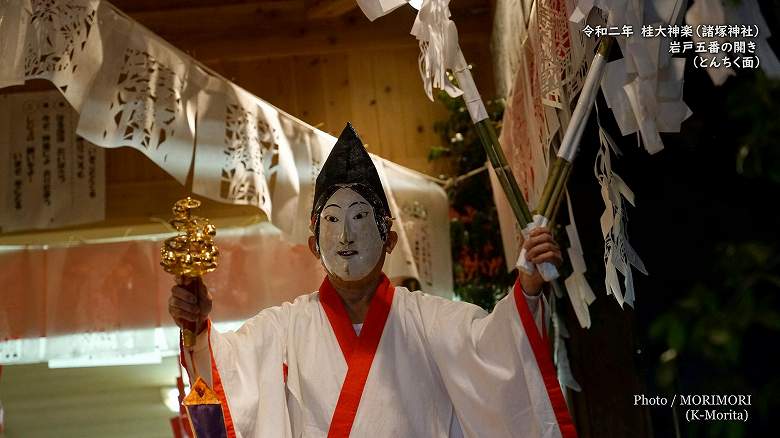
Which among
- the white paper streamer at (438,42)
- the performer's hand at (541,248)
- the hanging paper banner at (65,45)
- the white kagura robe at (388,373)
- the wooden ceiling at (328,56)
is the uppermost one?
the wooden ceiling at (328,56)

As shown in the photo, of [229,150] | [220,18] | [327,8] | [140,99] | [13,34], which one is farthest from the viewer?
[220,18]

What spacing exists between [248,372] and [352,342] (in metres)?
0.30

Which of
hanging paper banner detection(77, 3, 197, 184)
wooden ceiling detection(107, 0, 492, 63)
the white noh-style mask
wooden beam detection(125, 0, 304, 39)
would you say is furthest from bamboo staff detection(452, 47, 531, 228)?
wooden beam detection(125, 0, 304, 39)

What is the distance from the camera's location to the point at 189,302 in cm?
246

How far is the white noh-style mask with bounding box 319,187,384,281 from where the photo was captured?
2.61 metres

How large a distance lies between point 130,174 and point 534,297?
3349 mm

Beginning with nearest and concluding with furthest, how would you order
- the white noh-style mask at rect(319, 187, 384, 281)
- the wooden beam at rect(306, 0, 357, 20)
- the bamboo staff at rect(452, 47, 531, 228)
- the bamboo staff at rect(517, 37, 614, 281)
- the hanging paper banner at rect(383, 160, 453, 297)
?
the bamboo staff at rect(517, 37, 614, 281)
the bamboo staff at rect(452, 47, 531, 228)
the white noh-style mask at rect(319, 187, 384, 281)
the hanging paper banner at rect(383, 160, 453, 297)
the wooden beam at rect(306, 0, 357, 20)

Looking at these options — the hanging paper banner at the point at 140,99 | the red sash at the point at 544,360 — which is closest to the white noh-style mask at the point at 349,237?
the red sash at the point at 544,360

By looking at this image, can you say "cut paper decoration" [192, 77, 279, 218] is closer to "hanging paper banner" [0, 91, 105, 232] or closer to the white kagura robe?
the white kagura robe

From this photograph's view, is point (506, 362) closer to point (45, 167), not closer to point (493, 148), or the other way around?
point (493, 148)

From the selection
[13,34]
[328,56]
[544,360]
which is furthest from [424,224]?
[544,360]

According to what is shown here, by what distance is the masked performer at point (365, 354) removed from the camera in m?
2.34

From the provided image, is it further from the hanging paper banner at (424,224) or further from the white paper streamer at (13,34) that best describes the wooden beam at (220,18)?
the white paper streamer at (13,34)

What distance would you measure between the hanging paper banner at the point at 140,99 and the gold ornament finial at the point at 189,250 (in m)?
0.81
